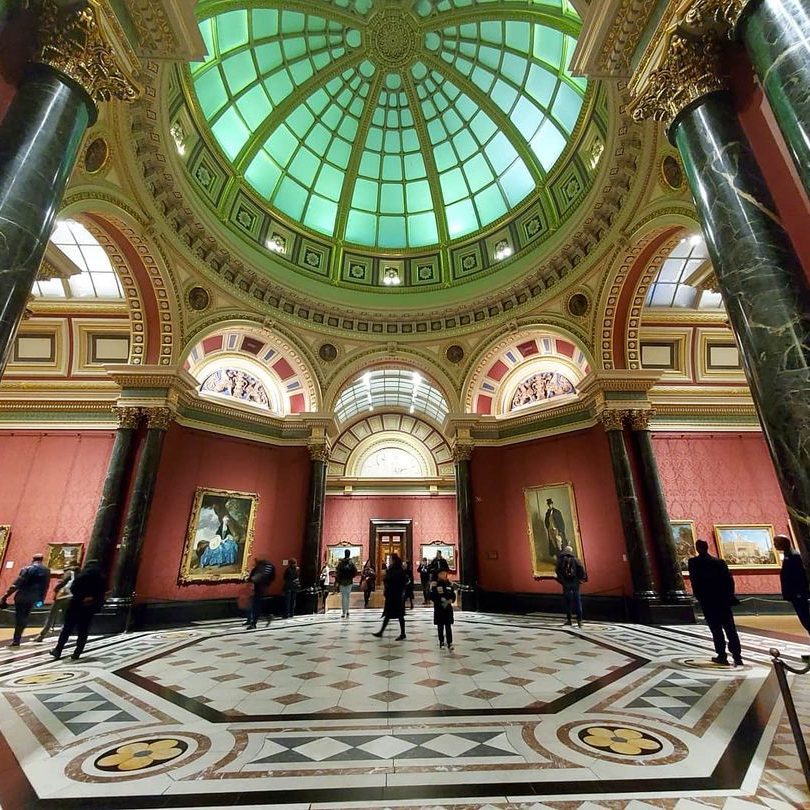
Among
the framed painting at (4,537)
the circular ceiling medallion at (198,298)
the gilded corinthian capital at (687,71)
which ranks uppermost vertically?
the circular ceiling medallion at (198,298)

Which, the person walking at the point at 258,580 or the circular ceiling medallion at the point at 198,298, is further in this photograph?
the circular ceiling medallion at the point at 198,298

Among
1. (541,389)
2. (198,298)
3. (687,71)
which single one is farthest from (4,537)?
(687,71)

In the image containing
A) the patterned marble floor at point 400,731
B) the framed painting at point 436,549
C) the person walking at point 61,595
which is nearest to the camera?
the patterned marble floor at point 400,731

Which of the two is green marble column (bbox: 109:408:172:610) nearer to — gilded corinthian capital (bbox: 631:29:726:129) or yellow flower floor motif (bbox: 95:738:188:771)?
yellow flower floor motif (bbox: 95:738:188:771)

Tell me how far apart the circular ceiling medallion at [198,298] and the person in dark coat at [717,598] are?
13.3m

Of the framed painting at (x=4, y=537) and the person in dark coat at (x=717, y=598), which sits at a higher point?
the framed painting at (x=4, y=537)

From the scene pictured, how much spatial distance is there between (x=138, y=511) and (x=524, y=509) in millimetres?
10956

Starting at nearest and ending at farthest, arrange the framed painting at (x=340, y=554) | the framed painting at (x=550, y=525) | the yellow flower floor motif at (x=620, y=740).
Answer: the yellow flower floor motif at (x=620, y=740)
the framed painting at (x=550, y=525)
the framed painting at (x=340, y=554)

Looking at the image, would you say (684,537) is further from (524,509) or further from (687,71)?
(687,71)

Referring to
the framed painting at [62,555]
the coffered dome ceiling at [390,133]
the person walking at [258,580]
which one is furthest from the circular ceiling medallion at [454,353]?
the framed painting at [62,555]

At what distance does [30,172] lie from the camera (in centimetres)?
357

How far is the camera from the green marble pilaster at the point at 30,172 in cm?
335

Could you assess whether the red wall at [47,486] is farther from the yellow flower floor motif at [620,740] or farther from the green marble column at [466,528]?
the yellow flower floor motif at [620,740]

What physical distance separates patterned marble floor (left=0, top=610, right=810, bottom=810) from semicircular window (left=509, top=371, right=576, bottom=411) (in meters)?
8.52
